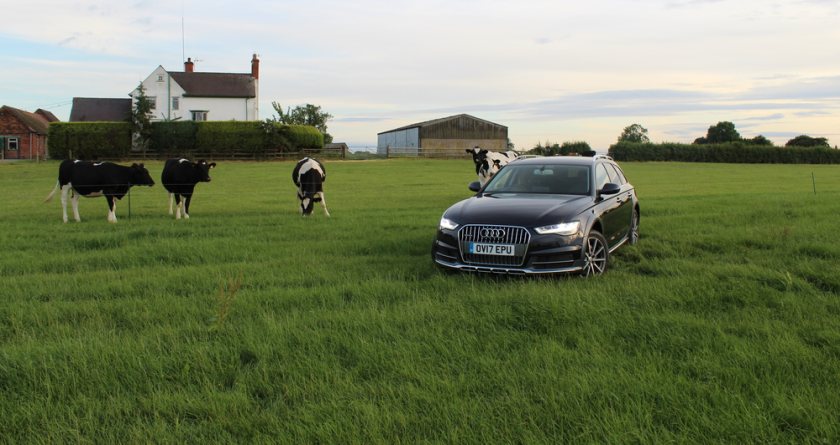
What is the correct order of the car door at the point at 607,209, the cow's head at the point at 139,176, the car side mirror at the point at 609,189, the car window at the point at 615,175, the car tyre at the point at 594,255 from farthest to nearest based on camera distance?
the cow's head at the point at 139,176
the car window at the point at 615,175
the car side mirror at the point at 609,189
the car door at the point at 607,209
the car tyre at the point at 594,255

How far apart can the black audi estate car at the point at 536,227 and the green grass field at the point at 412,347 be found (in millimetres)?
243

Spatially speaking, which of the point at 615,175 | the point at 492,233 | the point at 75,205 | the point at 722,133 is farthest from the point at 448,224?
the point at 722,133

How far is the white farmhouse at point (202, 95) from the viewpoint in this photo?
215 ft

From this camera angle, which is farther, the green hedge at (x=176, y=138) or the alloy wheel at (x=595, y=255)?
the green hedge at (x=176, y=138)

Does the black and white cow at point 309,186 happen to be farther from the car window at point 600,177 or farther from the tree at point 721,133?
the tree at point 721,133

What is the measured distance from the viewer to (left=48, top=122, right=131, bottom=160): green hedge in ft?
163

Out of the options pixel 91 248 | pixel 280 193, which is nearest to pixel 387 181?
pixel 280 193

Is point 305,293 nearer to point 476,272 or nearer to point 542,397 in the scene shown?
point 476,272

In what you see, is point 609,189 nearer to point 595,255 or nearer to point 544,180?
point 544,180

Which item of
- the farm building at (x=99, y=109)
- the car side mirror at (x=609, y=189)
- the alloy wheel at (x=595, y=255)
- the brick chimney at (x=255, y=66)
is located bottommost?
the alloy wheel at (x=595, y=255)

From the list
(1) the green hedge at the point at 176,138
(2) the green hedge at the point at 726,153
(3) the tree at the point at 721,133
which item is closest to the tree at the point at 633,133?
(3) the tree at the point at 721,133

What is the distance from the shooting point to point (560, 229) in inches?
293

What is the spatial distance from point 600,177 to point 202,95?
207 feet

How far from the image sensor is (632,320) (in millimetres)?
5641
